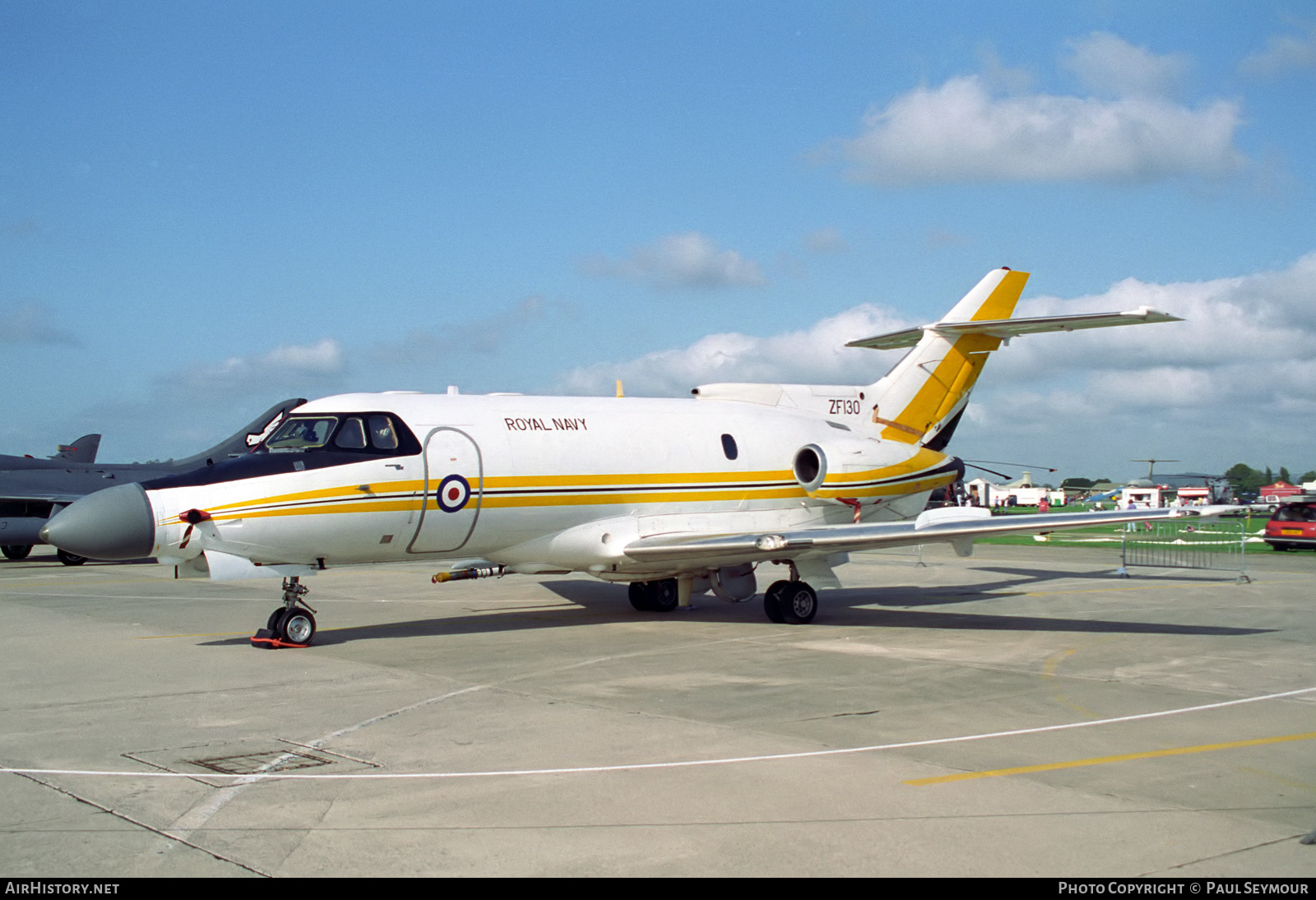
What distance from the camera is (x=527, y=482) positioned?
46.3 ft

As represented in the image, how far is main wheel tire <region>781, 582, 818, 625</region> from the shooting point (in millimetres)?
15117

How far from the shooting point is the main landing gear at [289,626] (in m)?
12.9

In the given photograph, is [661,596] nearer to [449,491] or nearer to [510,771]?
[449,491]

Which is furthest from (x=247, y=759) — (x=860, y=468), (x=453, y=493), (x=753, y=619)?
(x=860, y=468)

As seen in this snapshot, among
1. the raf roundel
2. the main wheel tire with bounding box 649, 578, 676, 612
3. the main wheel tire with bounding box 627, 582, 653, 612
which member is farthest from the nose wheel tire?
the main wheel tire with bounding box 649, 578, 676, 612

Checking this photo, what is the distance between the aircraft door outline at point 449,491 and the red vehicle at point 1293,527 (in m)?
25.7

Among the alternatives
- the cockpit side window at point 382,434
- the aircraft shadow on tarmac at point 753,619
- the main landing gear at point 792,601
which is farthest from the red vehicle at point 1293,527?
the cockpit side window at point 382,434

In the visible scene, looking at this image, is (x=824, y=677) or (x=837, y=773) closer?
(x=837, y=773)

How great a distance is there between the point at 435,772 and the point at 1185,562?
70.5 ft

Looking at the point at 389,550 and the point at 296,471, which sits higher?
Result: the point at 296,471

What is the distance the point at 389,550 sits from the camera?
1347 cm

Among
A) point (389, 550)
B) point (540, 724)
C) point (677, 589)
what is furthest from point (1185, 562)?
point (540, 724)

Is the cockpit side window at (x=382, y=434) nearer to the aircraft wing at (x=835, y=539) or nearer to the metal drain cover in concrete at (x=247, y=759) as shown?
the aircraft wing at (x=835, y=539)
